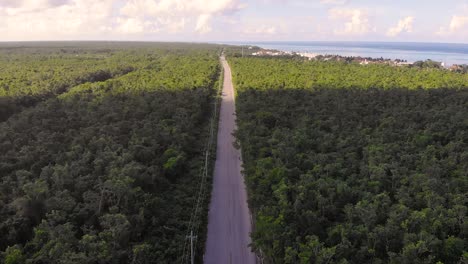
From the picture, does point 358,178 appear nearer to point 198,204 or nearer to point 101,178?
point 198,204

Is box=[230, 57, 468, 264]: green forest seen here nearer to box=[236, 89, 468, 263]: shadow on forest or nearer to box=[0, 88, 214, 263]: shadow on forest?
box=[236, 89, 468, 263]: shadow on forest

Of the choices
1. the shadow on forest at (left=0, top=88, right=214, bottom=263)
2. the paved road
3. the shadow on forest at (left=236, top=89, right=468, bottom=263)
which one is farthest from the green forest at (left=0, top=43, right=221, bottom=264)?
the shadow on forest at (left=236, top=89, right=468, bottom=263)

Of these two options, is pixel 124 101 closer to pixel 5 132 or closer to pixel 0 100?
pixel 0 100

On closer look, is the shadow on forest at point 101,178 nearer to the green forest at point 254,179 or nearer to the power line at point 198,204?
the green forest at point 254,179

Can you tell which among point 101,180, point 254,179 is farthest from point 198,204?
point 101,180

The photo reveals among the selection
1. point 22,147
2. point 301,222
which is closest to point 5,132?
point 22,147

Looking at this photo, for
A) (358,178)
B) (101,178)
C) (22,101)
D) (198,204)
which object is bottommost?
(198,204)
